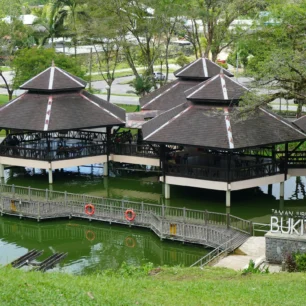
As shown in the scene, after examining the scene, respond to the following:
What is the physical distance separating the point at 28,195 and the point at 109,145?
7.30 m

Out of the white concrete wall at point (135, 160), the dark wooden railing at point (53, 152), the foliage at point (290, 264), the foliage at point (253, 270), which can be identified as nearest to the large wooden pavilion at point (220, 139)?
the white concrete wall at point (135, 160)

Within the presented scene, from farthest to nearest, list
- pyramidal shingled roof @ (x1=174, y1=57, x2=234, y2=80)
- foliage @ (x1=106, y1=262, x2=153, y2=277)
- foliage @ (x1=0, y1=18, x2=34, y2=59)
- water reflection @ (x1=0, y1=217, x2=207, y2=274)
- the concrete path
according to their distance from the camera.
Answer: foliage @ (x1=0, y1=18, x2=34, y2=59)
pyramidal shingled roof @ (x1=174, y1=57, x2=234, y2=80)
water reflection @ (x1=0, y1=217, x2=207, y2=274)
the concrete path
foliage @ (x1=106, y1=262, x2=153, y2=277)

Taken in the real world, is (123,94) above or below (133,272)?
above

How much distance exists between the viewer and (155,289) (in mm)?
20359

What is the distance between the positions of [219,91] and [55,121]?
9250 millimetres

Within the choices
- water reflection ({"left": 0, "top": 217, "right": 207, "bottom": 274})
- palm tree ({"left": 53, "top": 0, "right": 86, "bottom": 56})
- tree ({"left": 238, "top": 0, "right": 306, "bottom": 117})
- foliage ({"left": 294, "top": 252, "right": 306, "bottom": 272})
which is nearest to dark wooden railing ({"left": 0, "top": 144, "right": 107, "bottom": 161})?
water reflection ({"left": 0, "top": 217, "right": 207, "bottom": 274})

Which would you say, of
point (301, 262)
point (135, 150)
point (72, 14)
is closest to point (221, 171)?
point (135, 150)

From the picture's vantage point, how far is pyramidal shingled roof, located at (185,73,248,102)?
3641cm

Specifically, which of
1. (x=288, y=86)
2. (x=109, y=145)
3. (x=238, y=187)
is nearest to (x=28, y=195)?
(x=109, y=145)

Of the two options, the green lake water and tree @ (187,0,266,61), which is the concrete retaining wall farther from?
tree @ (187,0,266,61)

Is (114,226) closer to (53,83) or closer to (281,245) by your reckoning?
(281,245)

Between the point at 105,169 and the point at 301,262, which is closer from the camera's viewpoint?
the point at 301,262

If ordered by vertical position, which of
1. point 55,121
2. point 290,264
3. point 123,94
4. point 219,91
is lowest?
point 290,264

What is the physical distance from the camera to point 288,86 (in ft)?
111
